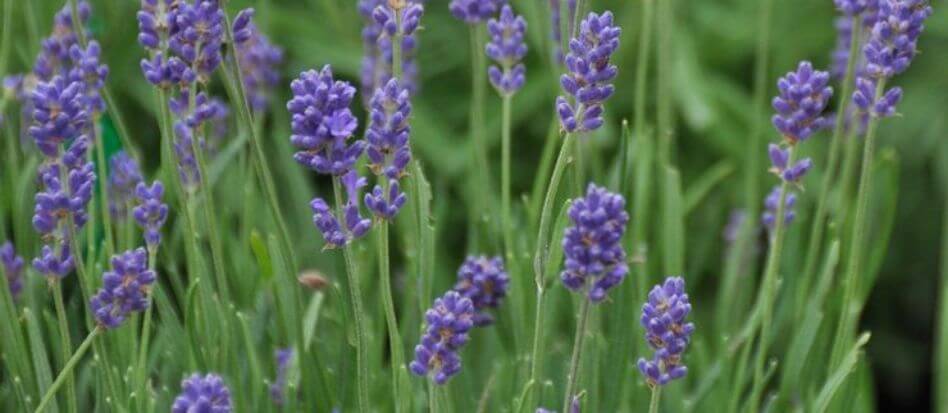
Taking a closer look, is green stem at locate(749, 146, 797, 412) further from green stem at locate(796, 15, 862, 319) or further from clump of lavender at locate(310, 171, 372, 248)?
clump of lavender at locate(310, 171, 372, 248)

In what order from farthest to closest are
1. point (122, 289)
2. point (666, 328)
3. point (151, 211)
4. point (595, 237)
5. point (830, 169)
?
point (830, 169) < point (151, 211) < point (122, 289) < point (666, 328) < point (595, 237)

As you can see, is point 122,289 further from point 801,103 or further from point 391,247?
point 391,247

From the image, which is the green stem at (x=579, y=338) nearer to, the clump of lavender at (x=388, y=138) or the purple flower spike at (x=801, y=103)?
the clump of lavender at (x=388, y=138)

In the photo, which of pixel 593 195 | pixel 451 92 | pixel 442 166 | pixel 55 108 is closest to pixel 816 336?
pixel 593 195

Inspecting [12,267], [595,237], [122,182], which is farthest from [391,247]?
[595,237]

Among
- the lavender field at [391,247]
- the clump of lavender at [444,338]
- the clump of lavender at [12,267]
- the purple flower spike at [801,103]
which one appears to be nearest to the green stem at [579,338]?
the lavender field at [391,247]

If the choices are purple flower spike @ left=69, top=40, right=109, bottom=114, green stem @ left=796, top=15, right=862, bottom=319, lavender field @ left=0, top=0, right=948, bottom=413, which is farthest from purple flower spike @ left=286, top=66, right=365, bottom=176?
green stem @ left=796, top=15, right=862, bottom=319

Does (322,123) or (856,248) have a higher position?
(322,123)
